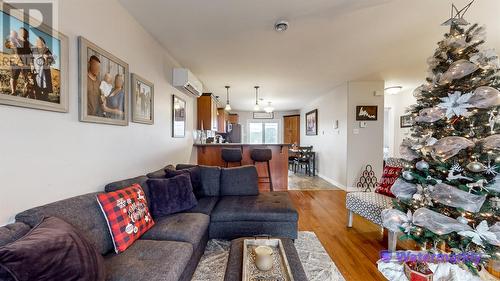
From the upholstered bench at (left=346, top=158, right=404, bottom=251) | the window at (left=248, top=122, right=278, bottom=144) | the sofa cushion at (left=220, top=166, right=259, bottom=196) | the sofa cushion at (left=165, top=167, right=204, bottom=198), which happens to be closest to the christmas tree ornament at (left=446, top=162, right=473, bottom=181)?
the upholstered bench at (left=346, top=158, right=404, bottom=251)

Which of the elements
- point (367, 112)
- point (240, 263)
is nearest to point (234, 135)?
point (367, 112)

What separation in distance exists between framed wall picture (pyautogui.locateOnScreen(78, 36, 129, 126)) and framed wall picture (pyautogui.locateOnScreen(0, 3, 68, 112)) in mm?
148

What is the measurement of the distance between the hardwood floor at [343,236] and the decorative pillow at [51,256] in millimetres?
1825

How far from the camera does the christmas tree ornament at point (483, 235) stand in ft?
4.56

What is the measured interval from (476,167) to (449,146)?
7.5 inches

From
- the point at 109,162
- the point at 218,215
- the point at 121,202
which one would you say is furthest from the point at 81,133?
the point at 218,215

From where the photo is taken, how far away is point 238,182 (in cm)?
277

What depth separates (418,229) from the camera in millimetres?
1632

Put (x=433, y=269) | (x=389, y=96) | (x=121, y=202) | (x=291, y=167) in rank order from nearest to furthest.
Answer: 1. (x=121, y=202)
2. (x=433, y=269)
3. (x=389, y=96)
4. (x=291, y=167)

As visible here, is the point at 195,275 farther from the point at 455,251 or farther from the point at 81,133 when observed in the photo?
the point at 455,251

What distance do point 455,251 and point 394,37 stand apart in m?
2.29

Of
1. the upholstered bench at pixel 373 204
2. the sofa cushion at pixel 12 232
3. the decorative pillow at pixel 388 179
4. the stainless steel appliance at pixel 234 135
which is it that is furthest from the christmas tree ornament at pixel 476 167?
the stainless steel appliance at pixel 234 135

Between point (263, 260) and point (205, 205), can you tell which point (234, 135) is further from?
point (263, 260)

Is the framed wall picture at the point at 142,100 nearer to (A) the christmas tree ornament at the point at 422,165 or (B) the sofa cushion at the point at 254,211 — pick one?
(B) the sofa cushion at the point at 254,211
